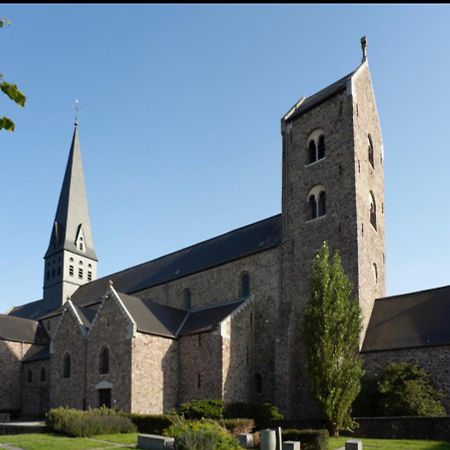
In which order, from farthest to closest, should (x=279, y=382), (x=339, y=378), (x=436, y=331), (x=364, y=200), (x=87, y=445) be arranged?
1. (x=364, y=200)
2. (x=279, y=382)
3. (x=436, y=331)
4. (x=339, y=378)
5. (x=87, y=445)

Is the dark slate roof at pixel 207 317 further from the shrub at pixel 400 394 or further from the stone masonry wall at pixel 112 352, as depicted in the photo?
the shrub at pixel 400 394

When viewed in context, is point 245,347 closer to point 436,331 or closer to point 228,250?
point 228,250

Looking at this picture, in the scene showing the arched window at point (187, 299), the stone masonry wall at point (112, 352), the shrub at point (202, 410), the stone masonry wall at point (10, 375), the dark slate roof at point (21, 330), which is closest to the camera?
the shrub at point (202, 410)

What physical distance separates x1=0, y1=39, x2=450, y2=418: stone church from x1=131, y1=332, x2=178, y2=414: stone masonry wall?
7cm

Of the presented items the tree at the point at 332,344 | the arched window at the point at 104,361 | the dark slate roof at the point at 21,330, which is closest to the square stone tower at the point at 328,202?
the tree at the point at 332,344

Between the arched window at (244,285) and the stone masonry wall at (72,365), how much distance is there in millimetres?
11659

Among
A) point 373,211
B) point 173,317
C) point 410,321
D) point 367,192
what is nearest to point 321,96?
point 367,192

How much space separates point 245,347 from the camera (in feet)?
117

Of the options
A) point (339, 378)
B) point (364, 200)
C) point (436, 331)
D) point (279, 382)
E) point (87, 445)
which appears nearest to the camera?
point (87, 445)

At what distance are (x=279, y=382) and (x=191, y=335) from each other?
22.1ft

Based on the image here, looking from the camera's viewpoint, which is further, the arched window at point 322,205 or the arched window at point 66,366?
the arched window at point 66,366

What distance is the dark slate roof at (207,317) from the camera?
3600 centimetres

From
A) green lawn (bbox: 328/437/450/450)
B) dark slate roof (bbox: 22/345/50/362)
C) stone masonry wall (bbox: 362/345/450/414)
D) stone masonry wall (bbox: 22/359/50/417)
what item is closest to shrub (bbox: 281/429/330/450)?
green lawn (bbox: 328/437/450/450)

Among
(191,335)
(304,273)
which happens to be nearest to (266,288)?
(304,273)
